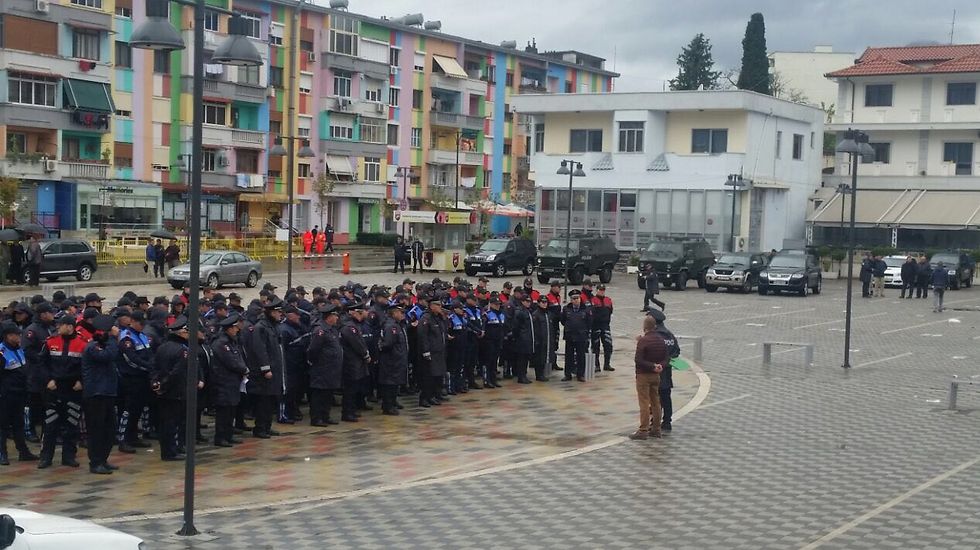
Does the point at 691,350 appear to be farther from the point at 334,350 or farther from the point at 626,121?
the point at 626,121

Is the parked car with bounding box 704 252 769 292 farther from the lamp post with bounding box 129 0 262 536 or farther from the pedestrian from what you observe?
the lamp post with bounding box 129 0 262 536

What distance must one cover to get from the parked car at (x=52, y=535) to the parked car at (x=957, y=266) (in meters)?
45.6

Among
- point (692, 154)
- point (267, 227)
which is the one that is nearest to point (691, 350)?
point (692, 154)

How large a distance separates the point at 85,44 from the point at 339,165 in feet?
62.1

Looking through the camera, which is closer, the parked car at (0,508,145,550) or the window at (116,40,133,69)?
the parked car at (0,508,145,550)

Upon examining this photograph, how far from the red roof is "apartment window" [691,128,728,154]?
9551 mm

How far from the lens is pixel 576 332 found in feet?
72.8

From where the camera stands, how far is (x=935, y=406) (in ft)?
66.1

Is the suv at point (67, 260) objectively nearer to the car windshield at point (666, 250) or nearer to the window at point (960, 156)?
the car windshield at point (666, 250)

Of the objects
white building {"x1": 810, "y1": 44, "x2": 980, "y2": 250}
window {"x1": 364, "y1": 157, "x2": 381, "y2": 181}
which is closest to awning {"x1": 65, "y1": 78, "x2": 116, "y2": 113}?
window {"x1": 364, "y1": 157, "x2": 381, "y2": 181}

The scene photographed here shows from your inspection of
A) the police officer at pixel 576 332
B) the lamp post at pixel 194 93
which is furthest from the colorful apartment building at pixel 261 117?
the lamp post at pixel 194 93

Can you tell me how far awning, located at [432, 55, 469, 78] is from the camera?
7875cm

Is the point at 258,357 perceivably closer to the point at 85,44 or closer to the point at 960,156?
the point at 85,44

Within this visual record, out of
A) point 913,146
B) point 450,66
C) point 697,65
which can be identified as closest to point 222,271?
point 913,146
